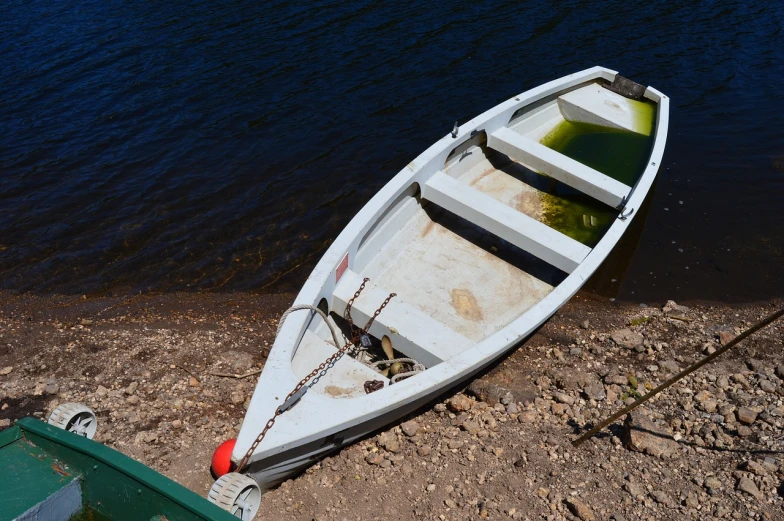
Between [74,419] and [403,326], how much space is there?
284 cm

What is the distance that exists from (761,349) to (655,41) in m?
9.26

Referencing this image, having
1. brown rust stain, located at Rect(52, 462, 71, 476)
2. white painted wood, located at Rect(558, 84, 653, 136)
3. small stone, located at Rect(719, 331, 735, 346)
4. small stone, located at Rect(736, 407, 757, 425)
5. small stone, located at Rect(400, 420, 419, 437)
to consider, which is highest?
brown rust stain, located at Rect(52, 462, 71, 476)

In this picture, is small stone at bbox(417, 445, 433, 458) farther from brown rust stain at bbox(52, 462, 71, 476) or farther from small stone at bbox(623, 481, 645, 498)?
brown rust stain at bbox(52, 462, 71, 476)

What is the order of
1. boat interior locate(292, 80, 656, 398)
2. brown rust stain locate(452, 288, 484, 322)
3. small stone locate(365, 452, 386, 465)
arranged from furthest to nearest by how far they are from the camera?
1. brown rust stain locate(452, 288, 484, 322)
2. boat interior locate(292, 80, 656, 398)
3. small stone locate(365, 452, 386, 465)

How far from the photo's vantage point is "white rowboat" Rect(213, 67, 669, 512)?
5.12 meters

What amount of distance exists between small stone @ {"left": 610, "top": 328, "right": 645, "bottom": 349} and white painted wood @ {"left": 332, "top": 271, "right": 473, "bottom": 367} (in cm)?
216

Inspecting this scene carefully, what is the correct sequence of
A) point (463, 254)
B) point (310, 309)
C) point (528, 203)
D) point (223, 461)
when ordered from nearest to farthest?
point (223, 461), point (310, 309), point (463, 254), point (528, 203)

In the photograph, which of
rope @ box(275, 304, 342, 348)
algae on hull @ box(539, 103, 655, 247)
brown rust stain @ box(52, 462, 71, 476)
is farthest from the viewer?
algae on hull @ box(539, 103, 655, 247)

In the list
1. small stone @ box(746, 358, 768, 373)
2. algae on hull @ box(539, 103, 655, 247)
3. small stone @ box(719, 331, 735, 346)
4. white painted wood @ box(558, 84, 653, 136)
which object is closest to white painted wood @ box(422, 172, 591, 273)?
algae on hull @ box(539, 103, 655, 247)

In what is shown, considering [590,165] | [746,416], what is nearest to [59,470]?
[746,416]

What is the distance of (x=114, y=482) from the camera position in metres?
4.20

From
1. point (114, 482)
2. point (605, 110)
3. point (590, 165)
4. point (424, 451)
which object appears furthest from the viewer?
point (605, 110)

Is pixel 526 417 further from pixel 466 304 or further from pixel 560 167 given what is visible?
pixel 560 167

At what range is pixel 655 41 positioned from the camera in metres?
14.1
